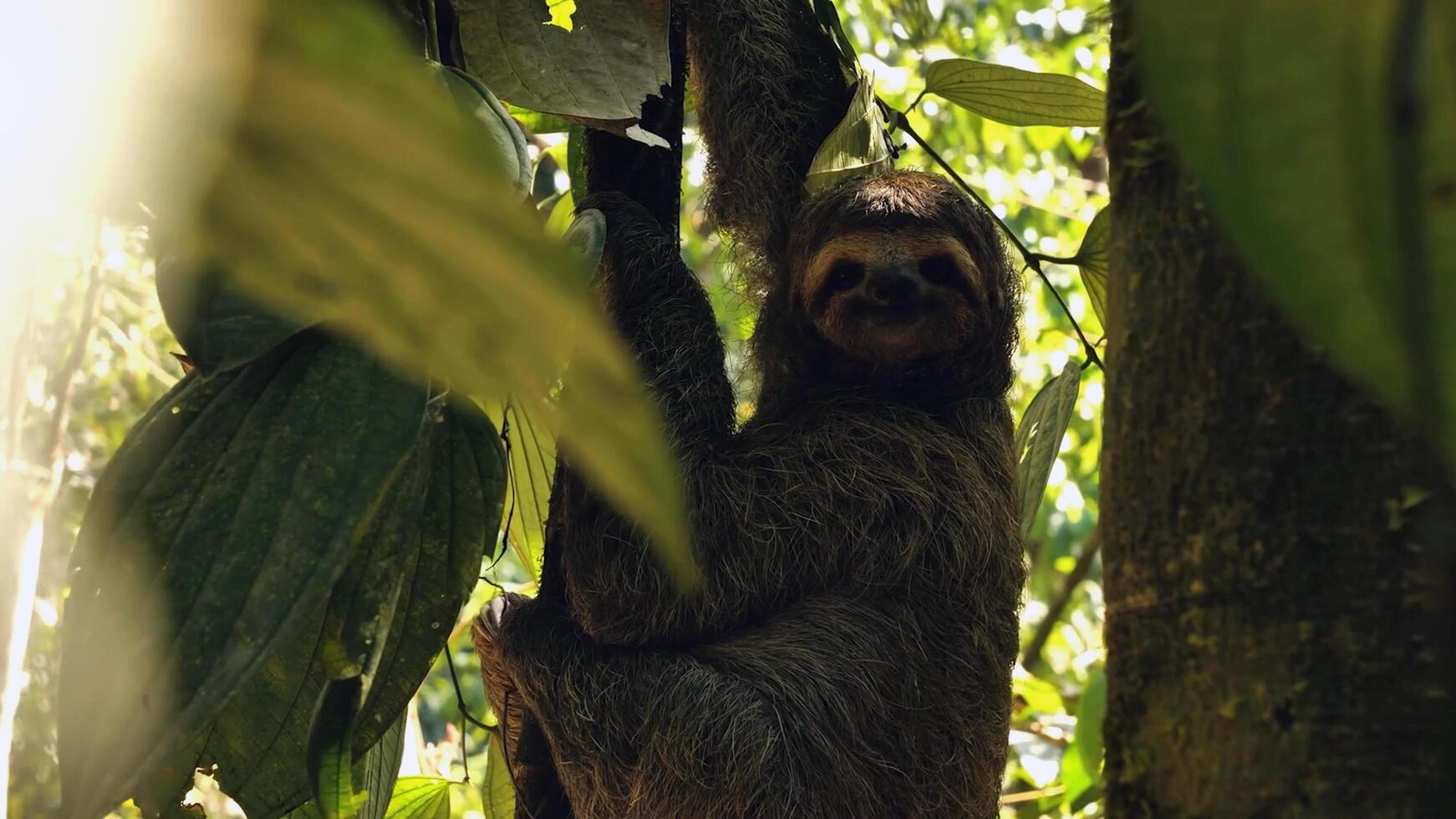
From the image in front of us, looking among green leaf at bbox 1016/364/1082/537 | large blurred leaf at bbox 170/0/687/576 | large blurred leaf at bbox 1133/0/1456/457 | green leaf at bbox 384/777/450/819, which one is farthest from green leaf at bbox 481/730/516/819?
large blurred leaf at bbox 1133/0/1456/457

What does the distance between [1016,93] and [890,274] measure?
0.77m

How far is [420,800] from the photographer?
394 cm

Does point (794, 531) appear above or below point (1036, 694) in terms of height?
above

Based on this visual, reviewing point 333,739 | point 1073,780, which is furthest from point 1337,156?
point 1073,780

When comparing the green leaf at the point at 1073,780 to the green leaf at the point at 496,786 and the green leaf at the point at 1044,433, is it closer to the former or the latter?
the green leaf at the point at 1044,433

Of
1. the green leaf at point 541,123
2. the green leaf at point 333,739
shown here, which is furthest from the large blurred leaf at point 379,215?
the green leaf at point 541,123

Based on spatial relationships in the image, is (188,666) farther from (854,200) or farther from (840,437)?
(854,200)

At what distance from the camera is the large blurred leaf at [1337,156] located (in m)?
0.61

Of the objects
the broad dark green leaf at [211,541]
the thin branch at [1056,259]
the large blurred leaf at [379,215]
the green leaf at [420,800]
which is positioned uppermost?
the thin branch at [1056,259]

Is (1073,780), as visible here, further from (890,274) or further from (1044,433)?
(1044,433)

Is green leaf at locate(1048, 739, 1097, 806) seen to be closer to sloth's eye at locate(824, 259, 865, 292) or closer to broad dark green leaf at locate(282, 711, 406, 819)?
sloth's eye at locate(824, 259, 865, 292)

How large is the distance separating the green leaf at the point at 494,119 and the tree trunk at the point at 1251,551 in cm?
108

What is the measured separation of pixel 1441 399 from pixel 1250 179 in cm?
14

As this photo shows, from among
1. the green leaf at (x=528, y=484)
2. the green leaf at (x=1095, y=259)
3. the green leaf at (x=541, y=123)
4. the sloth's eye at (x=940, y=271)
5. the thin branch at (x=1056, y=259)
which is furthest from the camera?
the sloth's eye at (x=940, y=271)
